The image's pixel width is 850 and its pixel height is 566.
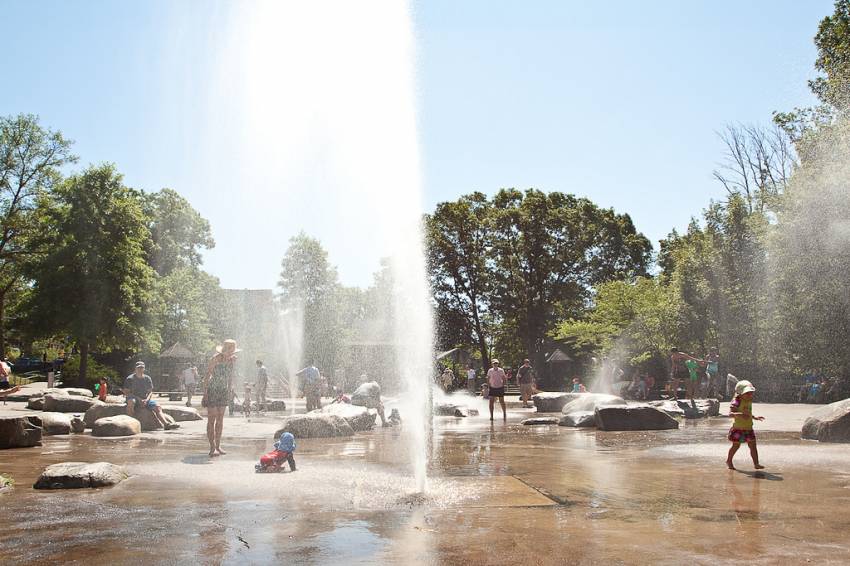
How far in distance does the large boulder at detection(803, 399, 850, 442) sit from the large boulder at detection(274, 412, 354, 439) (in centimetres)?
939

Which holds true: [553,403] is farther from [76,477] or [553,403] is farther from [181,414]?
[76,477]

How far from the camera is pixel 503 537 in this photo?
5.21 meters

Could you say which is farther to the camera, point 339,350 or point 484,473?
point 339,350

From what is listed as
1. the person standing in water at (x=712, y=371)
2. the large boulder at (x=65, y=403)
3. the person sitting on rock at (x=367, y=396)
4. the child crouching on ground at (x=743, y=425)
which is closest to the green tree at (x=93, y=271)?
the large boulder at (x=65, y=403)

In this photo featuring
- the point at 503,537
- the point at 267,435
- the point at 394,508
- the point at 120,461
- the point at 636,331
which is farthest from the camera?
the point at 636,331

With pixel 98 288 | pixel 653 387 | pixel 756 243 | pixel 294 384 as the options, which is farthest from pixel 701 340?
pixel 98 288

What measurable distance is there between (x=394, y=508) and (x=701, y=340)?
3124 cm

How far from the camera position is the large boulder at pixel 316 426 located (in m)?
14.0

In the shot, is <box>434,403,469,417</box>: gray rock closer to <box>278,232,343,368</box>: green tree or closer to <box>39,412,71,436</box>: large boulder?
<box>39,412,71,436</box>: large boulder

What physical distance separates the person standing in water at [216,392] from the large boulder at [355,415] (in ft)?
15.2

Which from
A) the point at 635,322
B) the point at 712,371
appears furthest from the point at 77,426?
the point at 635,322

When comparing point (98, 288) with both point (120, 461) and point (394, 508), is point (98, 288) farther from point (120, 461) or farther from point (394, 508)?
point (394, 508)

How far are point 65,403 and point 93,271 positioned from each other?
1759 cm

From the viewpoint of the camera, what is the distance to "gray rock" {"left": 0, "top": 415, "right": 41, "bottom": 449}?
38.7 ft
